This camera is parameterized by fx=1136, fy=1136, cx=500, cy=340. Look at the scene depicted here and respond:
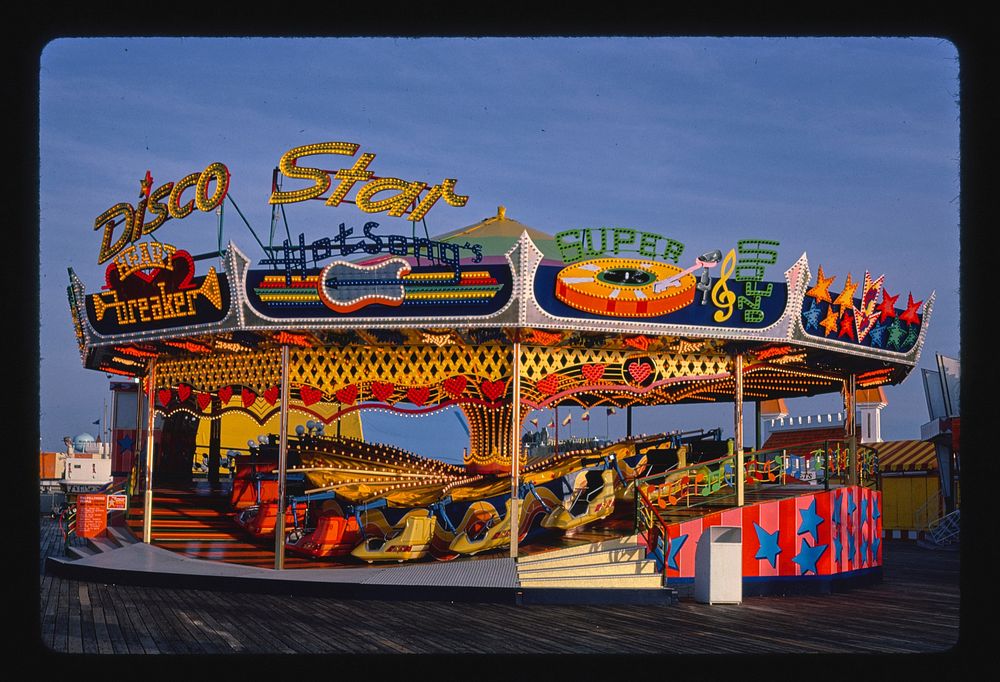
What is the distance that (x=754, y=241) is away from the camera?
1895 cm

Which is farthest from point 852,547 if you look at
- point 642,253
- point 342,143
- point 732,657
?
point 342,143

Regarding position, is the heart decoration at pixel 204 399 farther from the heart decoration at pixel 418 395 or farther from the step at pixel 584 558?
the step at pixel 584 558

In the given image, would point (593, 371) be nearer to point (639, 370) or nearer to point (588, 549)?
point (639, 370)

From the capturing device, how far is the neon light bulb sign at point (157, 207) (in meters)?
19.9

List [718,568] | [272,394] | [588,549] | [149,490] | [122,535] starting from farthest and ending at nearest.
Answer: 1. [272,394]
2. [122,535]
3. [149,490]
4. [588,549]
5. [718,568]

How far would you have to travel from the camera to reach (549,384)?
2173 cm

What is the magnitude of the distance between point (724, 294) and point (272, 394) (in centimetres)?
1055

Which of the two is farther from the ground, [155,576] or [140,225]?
[140,225]

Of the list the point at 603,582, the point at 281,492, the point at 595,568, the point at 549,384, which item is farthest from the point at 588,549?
the point at 281,492

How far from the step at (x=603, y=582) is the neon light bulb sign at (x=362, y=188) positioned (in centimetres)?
625

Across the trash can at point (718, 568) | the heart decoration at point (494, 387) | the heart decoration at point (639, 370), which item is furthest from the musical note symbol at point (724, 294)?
the heart decoration at point (494, 387)

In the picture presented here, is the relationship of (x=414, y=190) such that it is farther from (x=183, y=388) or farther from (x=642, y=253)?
(x=183, y=388)

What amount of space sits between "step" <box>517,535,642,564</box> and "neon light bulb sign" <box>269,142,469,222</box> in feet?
19.2

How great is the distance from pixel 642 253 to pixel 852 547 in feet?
22.7
